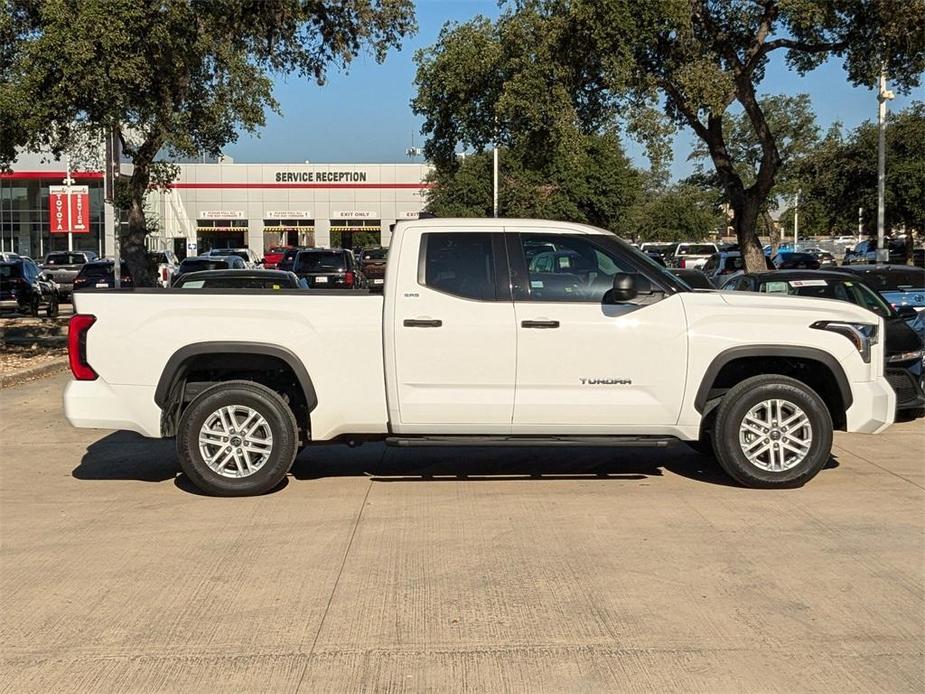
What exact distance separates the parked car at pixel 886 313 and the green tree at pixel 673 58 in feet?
29.7

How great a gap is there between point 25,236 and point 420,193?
24.1 meters

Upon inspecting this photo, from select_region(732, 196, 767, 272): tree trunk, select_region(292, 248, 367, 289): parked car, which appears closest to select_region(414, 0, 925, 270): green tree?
select_region(732, 196, 767, 272): tree trunk

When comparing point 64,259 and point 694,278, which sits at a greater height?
point 64,259

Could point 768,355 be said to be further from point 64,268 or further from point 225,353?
point 64,268

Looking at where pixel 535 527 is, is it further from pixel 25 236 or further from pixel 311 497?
pixel 25 236

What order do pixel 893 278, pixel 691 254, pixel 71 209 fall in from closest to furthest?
pixel 893 278
pixel 691 254
pixel 71 209

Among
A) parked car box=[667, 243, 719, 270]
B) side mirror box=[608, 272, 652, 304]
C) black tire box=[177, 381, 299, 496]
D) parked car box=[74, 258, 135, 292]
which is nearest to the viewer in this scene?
side mirror box=[608, 272, 652, 304]

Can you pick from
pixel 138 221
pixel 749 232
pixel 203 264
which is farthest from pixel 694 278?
pixel 203 264

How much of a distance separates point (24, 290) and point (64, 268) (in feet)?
38.3

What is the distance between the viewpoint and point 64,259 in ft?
128

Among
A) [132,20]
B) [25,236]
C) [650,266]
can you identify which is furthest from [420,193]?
[650,266]

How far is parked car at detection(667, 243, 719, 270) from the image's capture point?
1681 inches

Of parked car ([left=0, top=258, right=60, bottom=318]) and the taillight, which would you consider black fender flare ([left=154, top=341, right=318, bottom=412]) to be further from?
parked car ([left=0, top=258, right=60, bottom=318])

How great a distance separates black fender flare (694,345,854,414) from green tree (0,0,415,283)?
10.2 meters
